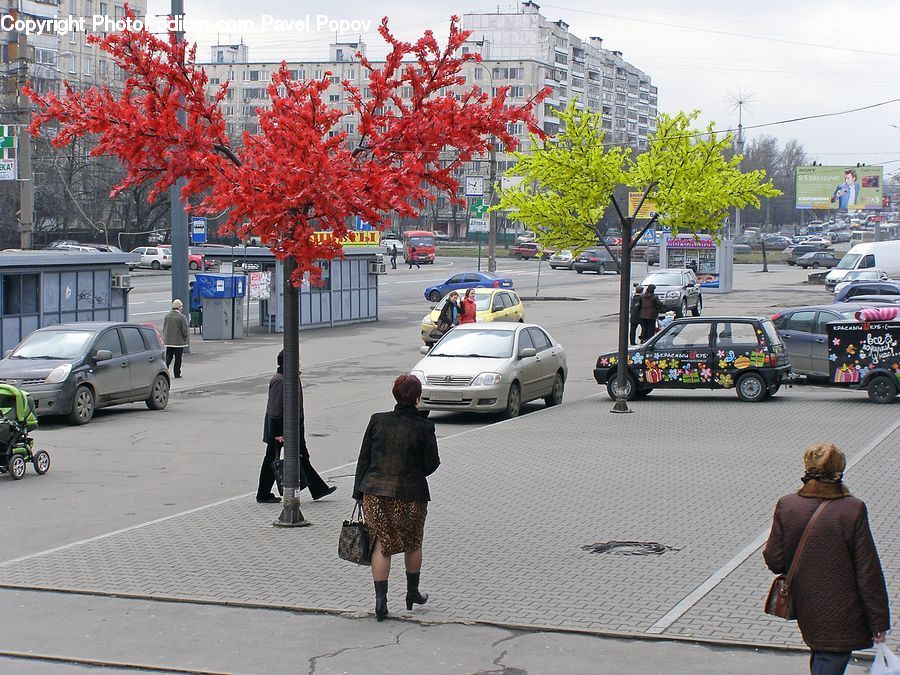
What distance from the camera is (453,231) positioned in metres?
144

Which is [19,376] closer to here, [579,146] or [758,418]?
[579,146]

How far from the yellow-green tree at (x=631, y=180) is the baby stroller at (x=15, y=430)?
334 inches

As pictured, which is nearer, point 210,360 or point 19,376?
point 19,376

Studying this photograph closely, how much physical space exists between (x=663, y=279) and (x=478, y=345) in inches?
1008

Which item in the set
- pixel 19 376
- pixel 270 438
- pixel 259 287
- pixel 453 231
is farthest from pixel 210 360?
pixel 453 231

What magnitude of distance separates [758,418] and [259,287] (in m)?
22.0

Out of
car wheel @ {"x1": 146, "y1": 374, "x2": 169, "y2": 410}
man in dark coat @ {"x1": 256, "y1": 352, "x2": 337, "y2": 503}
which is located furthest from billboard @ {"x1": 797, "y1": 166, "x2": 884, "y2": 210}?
man in dark coat @ {"x1": 256, "y1": 352, "x2": 337, "y2": 503}

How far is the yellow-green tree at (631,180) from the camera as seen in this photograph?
19.3 m

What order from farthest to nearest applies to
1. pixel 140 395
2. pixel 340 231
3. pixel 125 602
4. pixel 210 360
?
pixel 210 360 < pixel 140 395 < pixel 340 231 < pixel 125 602

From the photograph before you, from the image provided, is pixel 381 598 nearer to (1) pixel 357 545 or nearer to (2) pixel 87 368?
(1) pixel 357 545

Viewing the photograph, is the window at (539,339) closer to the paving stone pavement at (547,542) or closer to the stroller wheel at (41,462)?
the paving stone pavement at (547,542)

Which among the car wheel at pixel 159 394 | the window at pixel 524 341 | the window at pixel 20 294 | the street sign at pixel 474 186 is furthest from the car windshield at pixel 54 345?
the street sign at pixel 474 186

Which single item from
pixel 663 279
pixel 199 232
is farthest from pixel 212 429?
pixel 663 279

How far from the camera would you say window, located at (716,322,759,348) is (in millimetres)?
20923
